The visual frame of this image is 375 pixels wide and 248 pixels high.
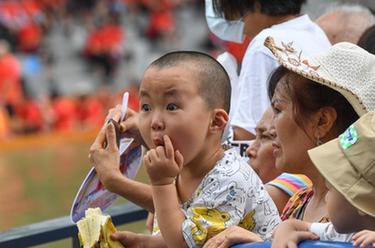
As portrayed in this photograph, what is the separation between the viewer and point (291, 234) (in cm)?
235

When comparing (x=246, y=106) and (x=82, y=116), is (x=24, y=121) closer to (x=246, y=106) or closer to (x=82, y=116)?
(x=82, y=116)

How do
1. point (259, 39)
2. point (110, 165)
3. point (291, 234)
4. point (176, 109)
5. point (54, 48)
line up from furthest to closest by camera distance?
point (54, 48)
point (259, 39)
point (110, 165)
point (176, 109)
point (291, 234)

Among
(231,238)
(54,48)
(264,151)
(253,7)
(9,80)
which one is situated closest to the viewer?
(231,238)

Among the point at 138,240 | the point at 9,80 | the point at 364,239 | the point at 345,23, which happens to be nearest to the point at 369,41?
the point at 345,23

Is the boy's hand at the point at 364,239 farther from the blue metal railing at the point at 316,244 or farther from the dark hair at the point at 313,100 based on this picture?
the dark hair at the point at 313,100

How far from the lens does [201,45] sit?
2223cm

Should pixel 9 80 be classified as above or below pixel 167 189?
below

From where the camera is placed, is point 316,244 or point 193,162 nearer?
point 316,244

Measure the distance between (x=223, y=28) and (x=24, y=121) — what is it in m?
14.6

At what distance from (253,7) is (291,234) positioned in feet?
4.95

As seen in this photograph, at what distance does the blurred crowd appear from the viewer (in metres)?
18.2

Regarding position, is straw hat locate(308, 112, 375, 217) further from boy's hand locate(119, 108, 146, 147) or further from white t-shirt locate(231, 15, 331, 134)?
white t-shirt locate(231, 15, 331, 134)

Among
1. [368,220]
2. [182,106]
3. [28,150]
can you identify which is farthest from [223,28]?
[28,150]

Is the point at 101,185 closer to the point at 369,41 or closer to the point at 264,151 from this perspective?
the point at 264,151
